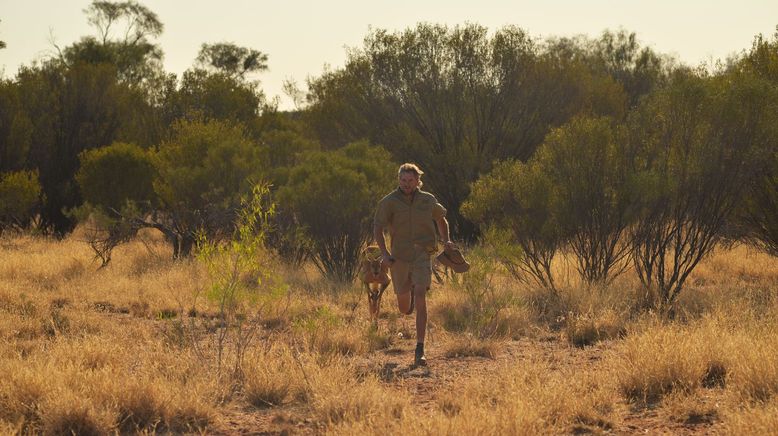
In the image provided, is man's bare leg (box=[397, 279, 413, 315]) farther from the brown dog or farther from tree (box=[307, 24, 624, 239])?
tree (box=[307, 24, 624, 239])

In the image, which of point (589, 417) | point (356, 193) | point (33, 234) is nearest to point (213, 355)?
point (589, 417)

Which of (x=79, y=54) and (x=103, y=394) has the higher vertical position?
(x=79, y=54)

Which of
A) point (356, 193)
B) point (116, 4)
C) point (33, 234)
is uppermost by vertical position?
point (116, 4)

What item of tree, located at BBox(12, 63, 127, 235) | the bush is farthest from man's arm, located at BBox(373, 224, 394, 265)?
tree, located at BBox(12, 63, 127, 235)

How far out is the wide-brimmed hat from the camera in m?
7.66

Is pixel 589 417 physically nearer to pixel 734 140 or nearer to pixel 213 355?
pixel 213 355

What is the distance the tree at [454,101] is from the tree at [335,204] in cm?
523

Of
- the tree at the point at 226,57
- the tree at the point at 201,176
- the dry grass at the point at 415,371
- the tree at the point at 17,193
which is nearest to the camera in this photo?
the dry grass at the point at 415,371

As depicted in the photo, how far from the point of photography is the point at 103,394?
5641 millimetres

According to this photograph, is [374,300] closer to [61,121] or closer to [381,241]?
[381,241]

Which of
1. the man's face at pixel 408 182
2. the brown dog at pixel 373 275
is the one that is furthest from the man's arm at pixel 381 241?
the brown dog at pixel 373 275

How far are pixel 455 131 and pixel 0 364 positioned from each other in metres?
14.8

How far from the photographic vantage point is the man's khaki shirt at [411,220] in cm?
761

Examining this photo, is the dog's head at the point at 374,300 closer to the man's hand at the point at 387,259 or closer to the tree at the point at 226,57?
the man's hand at the point at 387,259
